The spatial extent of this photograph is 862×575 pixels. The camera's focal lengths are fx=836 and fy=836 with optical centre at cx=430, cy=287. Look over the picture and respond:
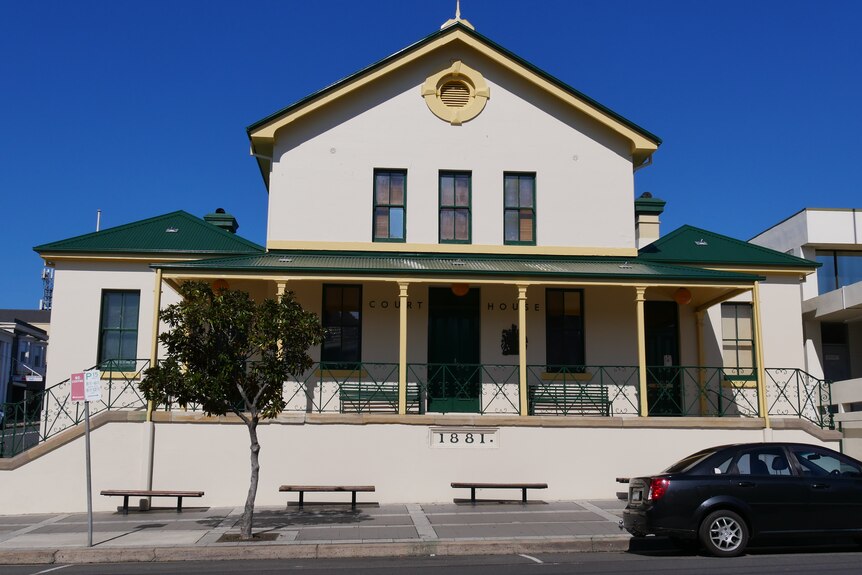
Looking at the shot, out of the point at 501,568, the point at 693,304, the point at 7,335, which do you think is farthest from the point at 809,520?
the point at 7,335

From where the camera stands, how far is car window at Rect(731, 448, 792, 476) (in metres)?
11.5

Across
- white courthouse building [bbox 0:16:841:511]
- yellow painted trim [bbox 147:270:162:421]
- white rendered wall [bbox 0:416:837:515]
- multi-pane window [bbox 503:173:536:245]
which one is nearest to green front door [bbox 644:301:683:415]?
white courthouse building [bbox 0:16:841:511]

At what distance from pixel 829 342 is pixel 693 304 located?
5629mm

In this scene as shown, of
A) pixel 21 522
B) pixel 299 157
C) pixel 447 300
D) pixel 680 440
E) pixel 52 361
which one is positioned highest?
pixel 299 157

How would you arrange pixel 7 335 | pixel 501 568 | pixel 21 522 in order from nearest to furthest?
pixel 501 568, pixel 21 522, pixel 7 335

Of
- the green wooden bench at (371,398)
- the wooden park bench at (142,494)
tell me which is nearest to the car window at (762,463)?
the green wooden bench at (371,398)

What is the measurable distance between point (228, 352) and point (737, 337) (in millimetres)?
13056

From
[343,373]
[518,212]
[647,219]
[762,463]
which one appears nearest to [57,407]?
[343,373]

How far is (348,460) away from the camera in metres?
16.6

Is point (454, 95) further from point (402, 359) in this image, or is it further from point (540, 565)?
point (540, 565)

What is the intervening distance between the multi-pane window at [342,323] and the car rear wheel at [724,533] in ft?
31.2

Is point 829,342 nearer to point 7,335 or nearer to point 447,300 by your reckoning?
point 447,300

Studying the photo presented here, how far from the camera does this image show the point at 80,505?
1602 cm

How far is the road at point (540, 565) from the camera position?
1023 cm
